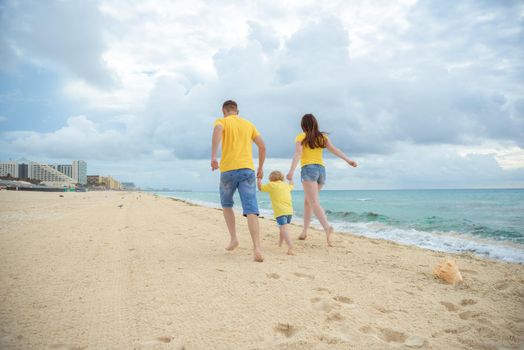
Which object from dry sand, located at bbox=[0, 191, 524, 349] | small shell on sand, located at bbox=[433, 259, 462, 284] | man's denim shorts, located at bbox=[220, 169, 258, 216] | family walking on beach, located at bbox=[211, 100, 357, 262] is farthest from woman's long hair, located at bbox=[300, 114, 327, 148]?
small shell on sand, located at bbox=[433, 259, 462, 284]

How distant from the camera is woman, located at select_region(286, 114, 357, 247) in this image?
5.09 metres

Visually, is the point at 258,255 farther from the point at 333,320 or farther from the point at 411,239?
the point at 411,239

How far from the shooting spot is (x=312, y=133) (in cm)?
509

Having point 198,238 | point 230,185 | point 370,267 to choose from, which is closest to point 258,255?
point 230,185

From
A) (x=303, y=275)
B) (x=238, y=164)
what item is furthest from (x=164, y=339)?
(x=238, y=164)

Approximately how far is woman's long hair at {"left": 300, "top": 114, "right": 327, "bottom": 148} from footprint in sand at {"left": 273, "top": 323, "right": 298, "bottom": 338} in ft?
11.0

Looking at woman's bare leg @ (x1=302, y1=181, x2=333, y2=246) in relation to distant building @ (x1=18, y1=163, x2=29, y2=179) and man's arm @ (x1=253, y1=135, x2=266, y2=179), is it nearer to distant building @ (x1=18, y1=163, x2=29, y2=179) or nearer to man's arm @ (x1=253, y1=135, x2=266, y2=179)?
man's arm @ (x1=253, y1=135, x2=266, y2=179)

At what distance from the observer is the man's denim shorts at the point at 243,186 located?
13.2 ft

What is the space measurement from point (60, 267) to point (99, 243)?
1464 millimetres

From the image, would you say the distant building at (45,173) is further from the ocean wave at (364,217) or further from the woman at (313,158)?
the woman at (313,158)

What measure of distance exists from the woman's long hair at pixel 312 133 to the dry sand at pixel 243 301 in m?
1.77

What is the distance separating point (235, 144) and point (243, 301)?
2084 millimetres

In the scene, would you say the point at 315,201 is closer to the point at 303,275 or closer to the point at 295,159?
the point at 295,159

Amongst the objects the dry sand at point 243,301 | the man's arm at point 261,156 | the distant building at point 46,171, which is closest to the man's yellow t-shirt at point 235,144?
the man's arm at point 261,156
